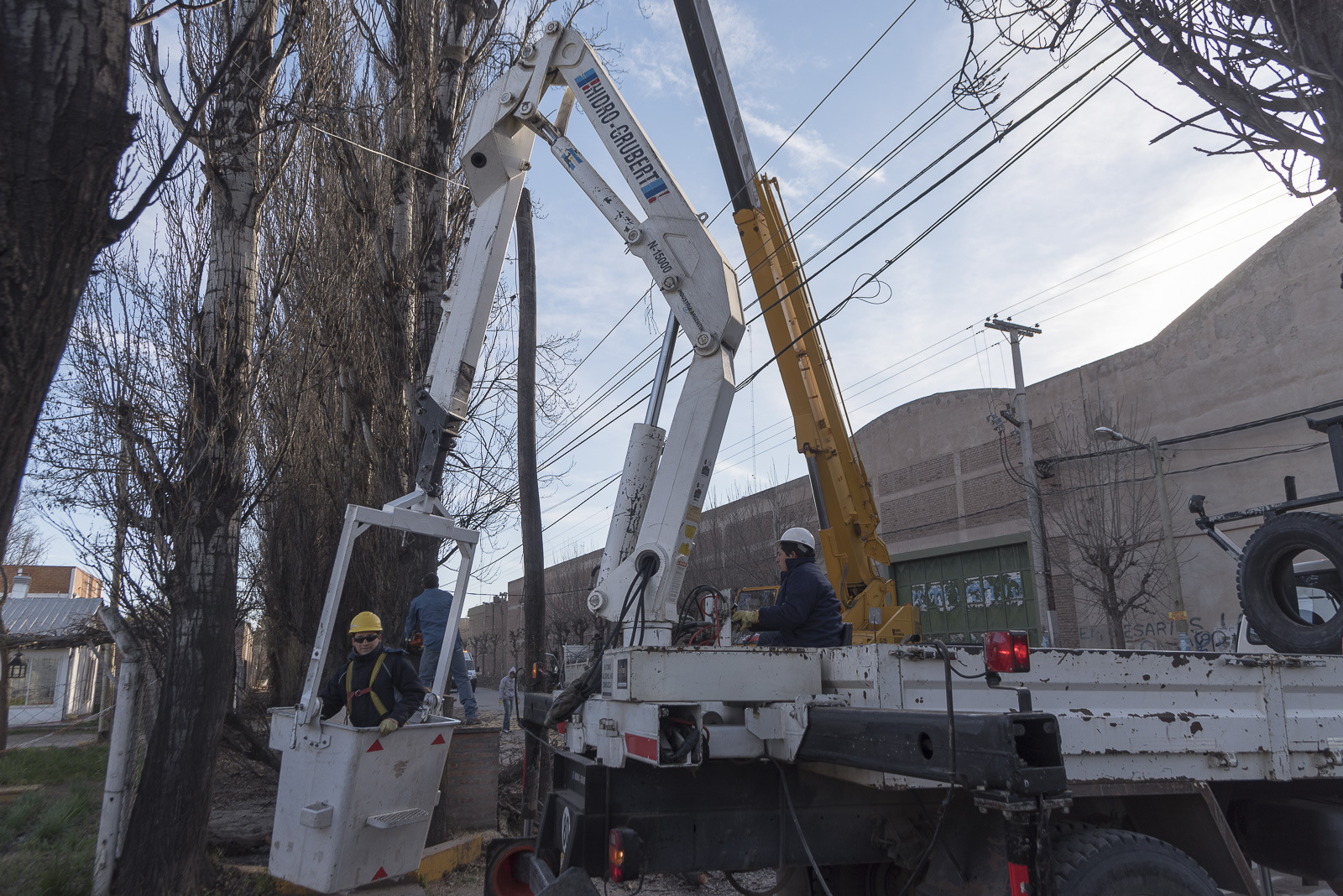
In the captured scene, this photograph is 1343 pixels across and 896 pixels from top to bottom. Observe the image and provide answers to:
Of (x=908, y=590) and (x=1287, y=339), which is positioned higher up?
(x=1287, y=339)

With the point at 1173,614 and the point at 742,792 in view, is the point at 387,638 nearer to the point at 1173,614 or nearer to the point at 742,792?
the point at 742,792

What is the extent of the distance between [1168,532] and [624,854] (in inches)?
851

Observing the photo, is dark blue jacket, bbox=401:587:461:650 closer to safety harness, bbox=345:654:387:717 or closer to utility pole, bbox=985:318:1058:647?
safety harness, bbox=345:654:387:717

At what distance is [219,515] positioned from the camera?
22.0ft

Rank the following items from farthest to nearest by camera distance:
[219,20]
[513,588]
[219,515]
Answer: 1. [513,588]
2. [219,20]
3. [219,515]

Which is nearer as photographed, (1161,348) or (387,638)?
(387,638)

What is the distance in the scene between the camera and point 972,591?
27141 millimetres

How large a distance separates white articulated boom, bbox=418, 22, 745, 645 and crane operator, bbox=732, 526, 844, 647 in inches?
25.1

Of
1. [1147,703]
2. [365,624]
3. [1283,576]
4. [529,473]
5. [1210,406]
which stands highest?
[1210,406]

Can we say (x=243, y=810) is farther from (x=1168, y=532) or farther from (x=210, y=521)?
(x=1168, y=532)

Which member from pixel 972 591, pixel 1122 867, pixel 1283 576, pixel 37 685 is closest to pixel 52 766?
pixel 1122 867

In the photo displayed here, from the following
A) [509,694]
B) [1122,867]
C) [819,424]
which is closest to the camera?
[1122,867]

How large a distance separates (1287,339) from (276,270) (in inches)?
879

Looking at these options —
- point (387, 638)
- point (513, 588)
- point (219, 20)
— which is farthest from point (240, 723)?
point (513, 588)
